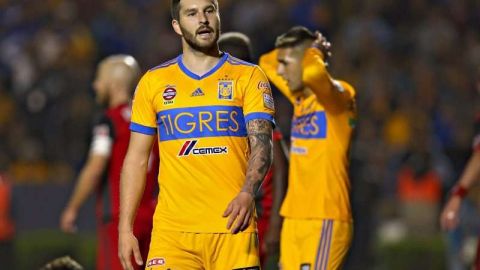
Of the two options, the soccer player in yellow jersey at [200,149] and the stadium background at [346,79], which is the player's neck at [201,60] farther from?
the stadium background at [346,79]

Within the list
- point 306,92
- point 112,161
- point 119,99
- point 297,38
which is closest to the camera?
point 306,92

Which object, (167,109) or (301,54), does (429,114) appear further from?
(167,109)

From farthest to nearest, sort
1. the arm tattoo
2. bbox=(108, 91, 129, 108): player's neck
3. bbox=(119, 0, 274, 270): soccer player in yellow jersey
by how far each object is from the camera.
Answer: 1. bbox=(108, 91, 129, 108): player's neck
2. bbox=(119, 0, 274, 270): soccer player in yellow jersey
3. the arm tattoo

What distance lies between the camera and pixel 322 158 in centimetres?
851

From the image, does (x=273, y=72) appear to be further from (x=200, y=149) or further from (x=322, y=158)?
(x=200, y=149)

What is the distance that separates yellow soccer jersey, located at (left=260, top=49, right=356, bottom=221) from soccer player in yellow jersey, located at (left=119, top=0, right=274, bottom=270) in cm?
183

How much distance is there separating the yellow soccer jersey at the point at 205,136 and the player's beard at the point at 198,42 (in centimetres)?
12

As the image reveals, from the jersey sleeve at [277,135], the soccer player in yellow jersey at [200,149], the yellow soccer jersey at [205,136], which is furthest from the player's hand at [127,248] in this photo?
the jersey sleeve at [277,135]

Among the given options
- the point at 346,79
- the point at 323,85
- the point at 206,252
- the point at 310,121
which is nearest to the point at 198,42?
the point at 206,252

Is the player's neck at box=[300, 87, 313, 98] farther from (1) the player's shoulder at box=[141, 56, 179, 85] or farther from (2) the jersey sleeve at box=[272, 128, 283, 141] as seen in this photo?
(1) the player's shoulder at box=[141, 56, 179, 85]

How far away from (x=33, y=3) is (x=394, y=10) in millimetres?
5888

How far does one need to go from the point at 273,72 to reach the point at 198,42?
268cm

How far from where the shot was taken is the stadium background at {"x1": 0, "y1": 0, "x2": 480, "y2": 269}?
1641 cm

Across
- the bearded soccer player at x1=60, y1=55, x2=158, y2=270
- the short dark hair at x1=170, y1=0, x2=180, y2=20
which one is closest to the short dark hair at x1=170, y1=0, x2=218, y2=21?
the short dark hair at x1=170, y1=0, x2=180, y2=20
